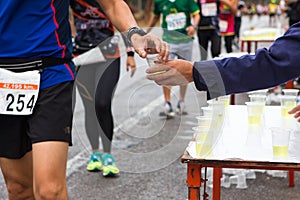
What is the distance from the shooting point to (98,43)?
16.4 feet

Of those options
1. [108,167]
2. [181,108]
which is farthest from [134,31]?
[181,108]

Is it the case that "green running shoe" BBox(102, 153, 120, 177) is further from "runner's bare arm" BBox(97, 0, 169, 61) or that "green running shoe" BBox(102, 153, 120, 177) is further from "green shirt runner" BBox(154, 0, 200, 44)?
"green shirt runner" BBox(154, 0, 200, 44)

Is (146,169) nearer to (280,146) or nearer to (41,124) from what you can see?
(41,124)

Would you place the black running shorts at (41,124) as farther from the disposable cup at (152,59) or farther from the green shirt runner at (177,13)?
the green shirt runner at (177,13)

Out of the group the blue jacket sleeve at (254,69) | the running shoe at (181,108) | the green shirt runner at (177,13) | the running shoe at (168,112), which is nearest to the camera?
the blue jacket sleeve at (254,69)

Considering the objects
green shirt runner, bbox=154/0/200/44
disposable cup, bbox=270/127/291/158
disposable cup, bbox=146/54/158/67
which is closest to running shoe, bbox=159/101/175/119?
green shirt runner, bbox=154/0/200/44

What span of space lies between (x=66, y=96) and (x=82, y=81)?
2061mm

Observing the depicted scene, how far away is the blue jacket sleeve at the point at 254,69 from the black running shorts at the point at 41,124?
0.78 meters

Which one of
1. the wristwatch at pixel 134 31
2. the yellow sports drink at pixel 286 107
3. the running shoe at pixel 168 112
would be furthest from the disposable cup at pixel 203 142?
the running shoe at pixel 168 112

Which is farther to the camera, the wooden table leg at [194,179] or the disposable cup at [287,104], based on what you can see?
the disposable cup at [287,104]

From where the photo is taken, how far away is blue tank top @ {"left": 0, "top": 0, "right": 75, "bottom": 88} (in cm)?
283

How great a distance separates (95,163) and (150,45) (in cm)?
262

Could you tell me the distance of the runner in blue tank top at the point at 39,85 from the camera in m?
2.78

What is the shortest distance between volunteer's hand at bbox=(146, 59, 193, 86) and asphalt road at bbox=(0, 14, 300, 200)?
48 centimetres
